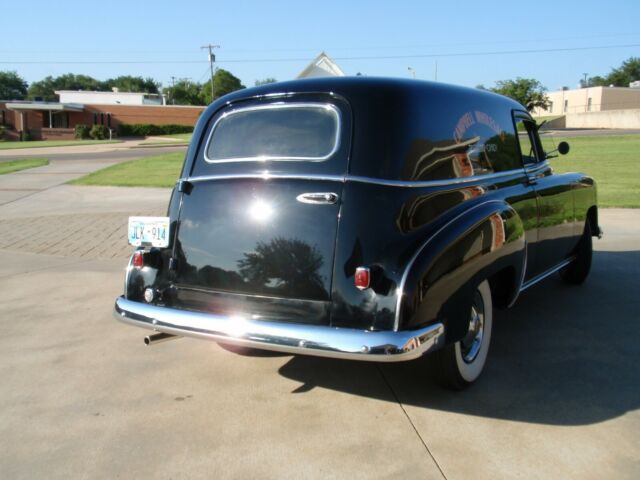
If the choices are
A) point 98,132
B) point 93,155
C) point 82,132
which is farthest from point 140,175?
point 82,132

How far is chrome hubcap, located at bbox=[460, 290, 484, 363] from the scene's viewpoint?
3693mm

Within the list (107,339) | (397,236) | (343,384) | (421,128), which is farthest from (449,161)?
(107,339)

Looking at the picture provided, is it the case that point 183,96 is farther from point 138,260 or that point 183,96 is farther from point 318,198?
point 318,198

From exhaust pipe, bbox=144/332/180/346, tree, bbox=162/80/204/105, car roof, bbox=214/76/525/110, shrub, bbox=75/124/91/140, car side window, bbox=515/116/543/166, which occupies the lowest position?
exhaust pipe, bbox=144/332/180/346

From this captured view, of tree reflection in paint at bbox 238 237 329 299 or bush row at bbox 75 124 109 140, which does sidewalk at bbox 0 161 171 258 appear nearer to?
tree reflection in paint at bbox 238 237 329 299

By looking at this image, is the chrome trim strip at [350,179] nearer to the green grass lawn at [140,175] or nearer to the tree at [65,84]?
the green grass lawn at [140,175]

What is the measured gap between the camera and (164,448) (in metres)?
3.02

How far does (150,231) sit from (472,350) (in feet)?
6.96

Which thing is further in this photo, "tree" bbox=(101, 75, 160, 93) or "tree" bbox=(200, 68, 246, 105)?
"tree" bbox=(101, 75, 160, 93)

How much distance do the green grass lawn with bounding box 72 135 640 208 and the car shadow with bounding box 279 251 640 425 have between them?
669 cm

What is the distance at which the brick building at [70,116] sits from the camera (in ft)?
181

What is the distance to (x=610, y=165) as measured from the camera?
1697cm

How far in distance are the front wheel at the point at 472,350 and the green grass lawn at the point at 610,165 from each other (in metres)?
8.07

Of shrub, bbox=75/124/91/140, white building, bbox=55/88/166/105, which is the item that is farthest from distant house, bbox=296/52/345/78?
white building, bbox=55/88/166/105
